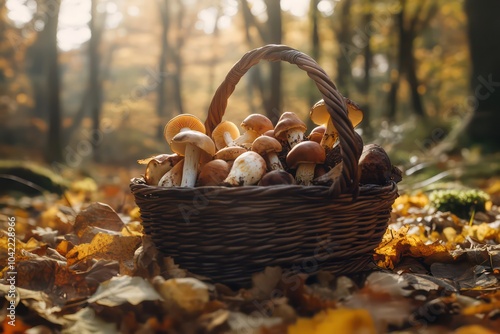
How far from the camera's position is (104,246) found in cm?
187

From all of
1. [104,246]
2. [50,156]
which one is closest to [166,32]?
[50,156]

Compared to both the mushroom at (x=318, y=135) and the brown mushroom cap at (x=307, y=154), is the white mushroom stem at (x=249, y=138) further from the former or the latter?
the brown mushroom cap at (x=307, y=154)

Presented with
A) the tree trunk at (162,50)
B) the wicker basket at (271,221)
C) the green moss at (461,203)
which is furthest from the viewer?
the tree trunk at (162,50)

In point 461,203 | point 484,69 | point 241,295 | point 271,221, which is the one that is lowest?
point 461,203

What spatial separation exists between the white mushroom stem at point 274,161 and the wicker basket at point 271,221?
371mm

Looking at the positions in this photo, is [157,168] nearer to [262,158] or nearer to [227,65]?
[262,158]

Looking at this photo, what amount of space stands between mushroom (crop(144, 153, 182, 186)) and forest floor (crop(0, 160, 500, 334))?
0.25 meters

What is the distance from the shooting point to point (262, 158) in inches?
70.2

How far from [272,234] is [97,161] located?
48.6 feet

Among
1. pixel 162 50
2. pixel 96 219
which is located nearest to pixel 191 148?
pixel 96 219

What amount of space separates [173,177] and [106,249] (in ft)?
1.32

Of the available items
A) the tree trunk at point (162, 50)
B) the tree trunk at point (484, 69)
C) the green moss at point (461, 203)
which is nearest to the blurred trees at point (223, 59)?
the tree trunk at point (162, 50)

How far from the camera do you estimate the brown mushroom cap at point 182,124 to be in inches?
81.5

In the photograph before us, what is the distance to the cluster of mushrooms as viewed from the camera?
1.71 m
